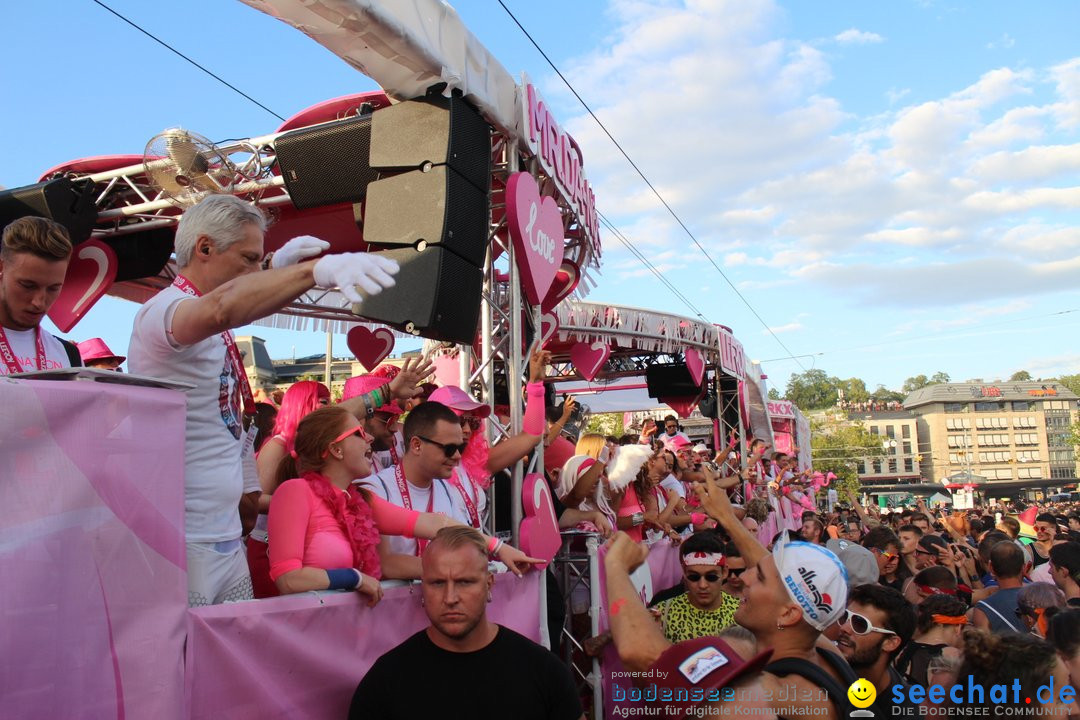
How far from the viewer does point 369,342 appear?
9023 millimetres

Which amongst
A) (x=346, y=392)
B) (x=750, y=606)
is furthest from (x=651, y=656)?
(x=346, y=392)

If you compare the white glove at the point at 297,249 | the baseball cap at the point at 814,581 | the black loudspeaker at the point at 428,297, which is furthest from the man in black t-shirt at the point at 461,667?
the black loudspeaker at the point at 428,297

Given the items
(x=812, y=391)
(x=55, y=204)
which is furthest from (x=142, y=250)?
(x=812, y=391)

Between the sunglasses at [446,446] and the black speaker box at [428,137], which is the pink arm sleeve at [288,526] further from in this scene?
the black speaker box at [428,137]

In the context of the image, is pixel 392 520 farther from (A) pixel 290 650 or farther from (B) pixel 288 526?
(A) pixel 290 650

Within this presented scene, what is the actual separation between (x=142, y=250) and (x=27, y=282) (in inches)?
179

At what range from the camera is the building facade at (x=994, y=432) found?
400 ft

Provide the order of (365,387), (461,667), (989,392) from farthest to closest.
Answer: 1. (989,392)
2. (365,387)
3. (461,667)

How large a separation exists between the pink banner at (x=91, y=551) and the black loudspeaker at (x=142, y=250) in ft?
17.8

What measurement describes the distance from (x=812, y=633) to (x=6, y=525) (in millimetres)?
2203

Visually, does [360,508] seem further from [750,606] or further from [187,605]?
[750,606]

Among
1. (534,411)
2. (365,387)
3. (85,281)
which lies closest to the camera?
(365,387)

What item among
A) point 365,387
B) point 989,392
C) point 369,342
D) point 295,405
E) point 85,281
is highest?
point 989,392

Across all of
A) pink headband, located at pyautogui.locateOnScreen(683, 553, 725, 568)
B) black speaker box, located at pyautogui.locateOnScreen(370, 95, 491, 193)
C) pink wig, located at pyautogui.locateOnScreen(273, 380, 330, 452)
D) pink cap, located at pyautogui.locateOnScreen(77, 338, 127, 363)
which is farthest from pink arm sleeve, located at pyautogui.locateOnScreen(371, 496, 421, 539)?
pink cap, located at pyautogui.locateOnScreen(77, 338, 127, 363)
